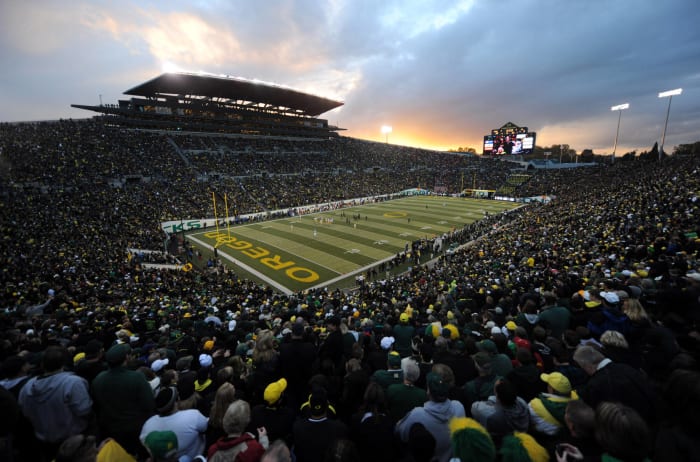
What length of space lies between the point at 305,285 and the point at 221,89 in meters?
58.2

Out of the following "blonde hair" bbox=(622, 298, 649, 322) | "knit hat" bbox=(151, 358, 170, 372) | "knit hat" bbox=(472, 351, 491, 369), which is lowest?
"knit hat" bbox=(151, 358, 170, 372)

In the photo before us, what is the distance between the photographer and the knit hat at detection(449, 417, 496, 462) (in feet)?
7.34

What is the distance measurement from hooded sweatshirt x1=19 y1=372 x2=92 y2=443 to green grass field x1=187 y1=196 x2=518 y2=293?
1649 cm

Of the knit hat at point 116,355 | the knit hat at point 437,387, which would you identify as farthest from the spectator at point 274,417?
the knit hat at point 116,355

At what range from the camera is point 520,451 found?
2.34 metres

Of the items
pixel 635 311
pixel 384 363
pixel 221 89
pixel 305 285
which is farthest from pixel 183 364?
pixel 221 89

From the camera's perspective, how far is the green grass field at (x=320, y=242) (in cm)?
2270

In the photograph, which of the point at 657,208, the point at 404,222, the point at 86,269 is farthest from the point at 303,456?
the point at 404,222

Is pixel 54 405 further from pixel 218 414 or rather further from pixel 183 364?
pixel 218 414

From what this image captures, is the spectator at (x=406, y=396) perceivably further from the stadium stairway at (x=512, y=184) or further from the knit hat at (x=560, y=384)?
the stadium stairway at (x=512, y=184)

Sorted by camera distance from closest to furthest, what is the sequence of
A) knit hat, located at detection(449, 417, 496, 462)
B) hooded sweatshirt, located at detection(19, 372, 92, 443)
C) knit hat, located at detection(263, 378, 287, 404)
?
knit hat, located at detection(449, 417, 496, 462), knit hat, located at detection(263, 378, 287, 404), hooded sweatshirt, located at detection(19, 372, 92, 443)

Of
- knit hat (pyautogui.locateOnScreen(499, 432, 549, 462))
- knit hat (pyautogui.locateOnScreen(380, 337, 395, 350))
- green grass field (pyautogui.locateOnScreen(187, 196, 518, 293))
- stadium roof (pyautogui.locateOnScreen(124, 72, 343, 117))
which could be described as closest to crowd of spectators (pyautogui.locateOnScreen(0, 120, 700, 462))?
knit hat (pyautogui.locateOnScreen(499, 432, 549, 462))

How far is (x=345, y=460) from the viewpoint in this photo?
2.28 m

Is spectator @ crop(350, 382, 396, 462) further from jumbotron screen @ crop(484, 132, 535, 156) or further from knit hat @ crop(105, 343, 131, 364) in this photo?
jumbotron screen @ crop(484, 132, 535, 156)
